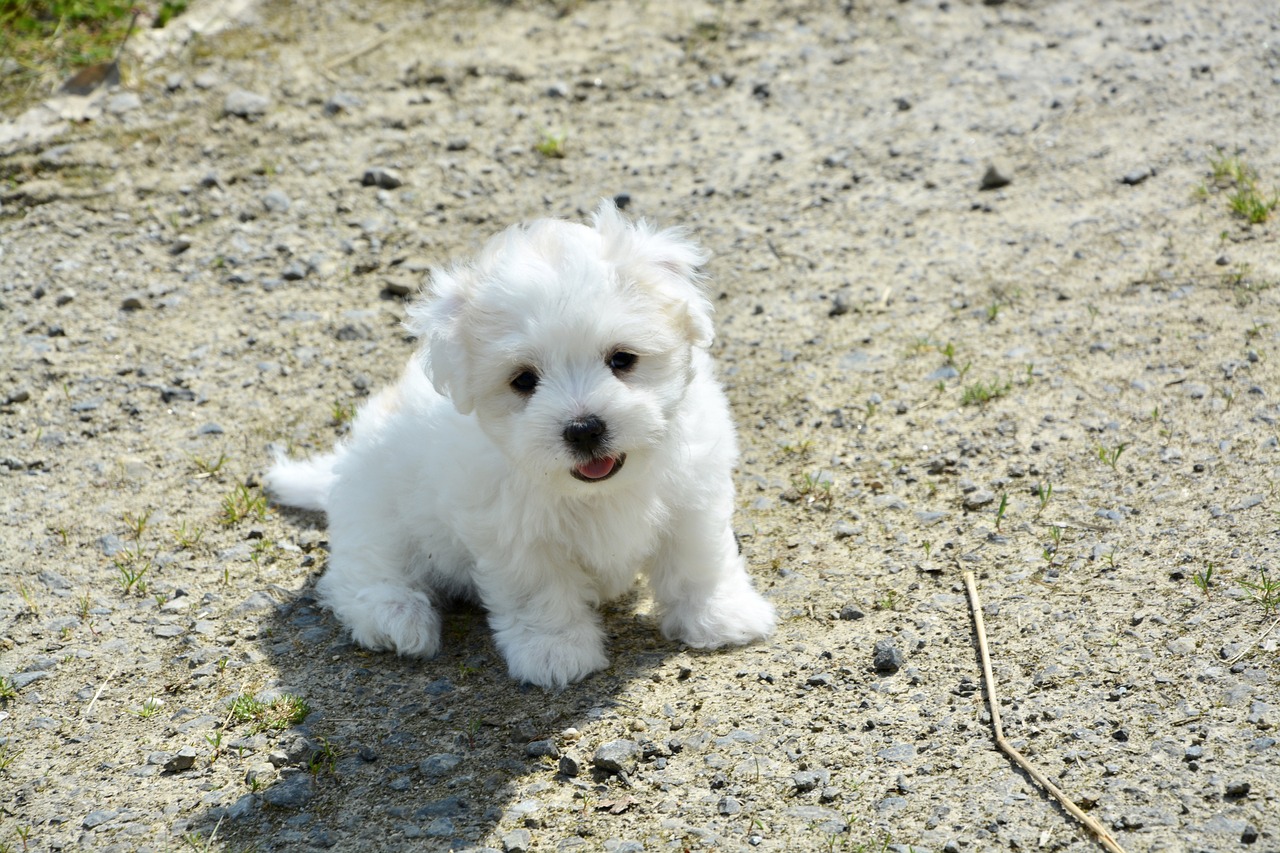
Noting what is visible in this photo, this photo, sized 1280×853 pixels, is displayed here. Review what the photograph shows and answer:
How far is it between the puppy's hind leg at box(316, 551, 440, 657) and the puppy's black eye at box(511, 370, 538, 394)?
1.10 m

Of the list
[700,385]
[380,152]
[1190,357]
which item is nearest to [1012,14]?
[1190,357]

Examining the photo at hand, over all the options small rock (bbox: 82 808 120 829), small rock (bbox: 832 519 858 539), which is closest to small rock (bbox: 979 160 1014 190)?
small rock (bbox: 832 519 858 539)

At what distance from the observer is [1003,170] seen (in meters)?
6.50

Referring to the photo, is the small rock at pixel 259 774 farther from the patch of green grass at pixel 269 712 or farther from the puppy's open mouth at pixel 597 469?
the puppy's open mouth at pixel 597 469

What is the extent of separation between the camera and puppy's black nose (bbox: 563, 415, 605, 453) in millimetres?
3477

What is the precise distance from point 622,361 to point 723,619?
1056 millimetres

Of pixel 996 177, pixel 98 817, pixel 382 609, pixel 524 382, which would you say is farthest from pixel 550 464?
pixel 996 177

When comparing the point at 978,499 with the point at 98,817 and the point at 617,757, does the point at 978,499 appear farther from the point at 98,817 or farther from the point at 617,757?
the point at 98,817

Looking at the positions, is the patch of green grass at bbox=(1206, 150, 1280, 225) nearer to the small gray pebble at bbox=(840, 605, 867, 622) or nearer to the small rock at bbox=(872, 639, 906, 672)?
the small gray pebble at bbox=(840, 605, 867, 622)

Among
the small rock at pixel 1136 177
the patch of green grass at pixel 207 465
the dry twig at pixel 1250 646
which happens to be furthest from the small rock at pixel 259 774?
the small rock at pixel 1136 177

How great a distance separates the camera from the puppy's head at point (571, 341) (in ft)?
11.6

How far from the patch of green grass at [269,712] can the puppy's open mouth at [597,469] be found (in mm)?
1325

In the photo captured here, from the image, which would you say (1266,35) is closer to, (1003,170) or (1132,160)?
(1132,160)

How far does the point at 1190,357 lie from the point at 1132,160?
1805 mm
